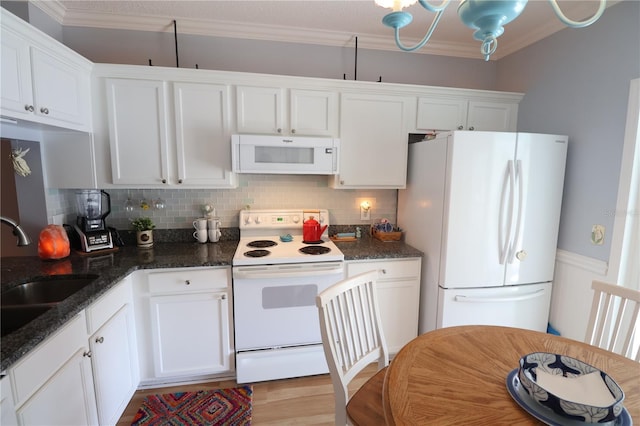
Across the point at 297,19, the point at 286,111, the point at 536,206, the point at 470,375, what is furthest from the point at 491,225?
the point at 297,19

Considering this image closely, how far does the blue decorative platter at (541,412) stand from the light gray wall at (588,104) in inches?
61.3

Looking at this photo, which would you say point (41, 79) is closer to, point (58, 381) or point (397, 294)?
point (58, 381)

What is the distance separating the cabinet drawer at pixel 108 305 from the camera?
1494 millimetres

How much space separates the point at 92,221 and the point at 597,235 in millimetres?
3502

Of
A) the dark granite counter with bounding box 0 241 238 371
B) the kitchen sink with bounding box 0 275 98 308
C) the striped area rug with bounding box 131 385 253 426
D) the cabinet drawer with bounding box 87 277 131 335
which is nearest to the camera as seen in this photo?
the dark granite counter with bounding box 0 241 238 371

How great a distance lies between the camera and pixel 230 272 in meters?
2.05

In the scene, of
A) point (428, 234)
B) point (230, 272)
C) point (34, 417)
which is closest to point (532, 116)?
point (428, 234)

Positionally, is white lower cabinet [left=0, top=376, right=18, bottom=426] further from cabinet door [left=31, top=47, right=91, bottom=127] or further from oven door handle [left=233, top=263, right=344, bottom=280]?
cabinet door [left=31, top=47, right=91, bottom=127]

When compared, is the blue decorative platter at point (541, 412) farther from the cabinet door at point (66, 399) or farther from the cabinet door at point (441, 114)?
the cabinet door at point (441, 114)

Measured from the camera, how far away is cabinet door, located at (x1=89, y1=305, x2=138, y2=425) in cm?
155

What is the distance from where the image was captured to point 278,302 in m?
2.11

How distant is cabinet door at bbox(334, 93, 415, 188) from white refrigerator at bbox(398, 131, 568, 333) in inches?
10.6

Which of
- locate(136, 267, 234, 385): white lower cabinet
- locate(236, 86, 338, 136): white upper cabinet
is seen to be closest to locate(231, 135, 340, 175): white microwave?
locate(236, 86, 338, 136): white upper cabinet

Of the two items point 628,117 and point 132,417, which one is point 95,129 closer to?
point 132,417
